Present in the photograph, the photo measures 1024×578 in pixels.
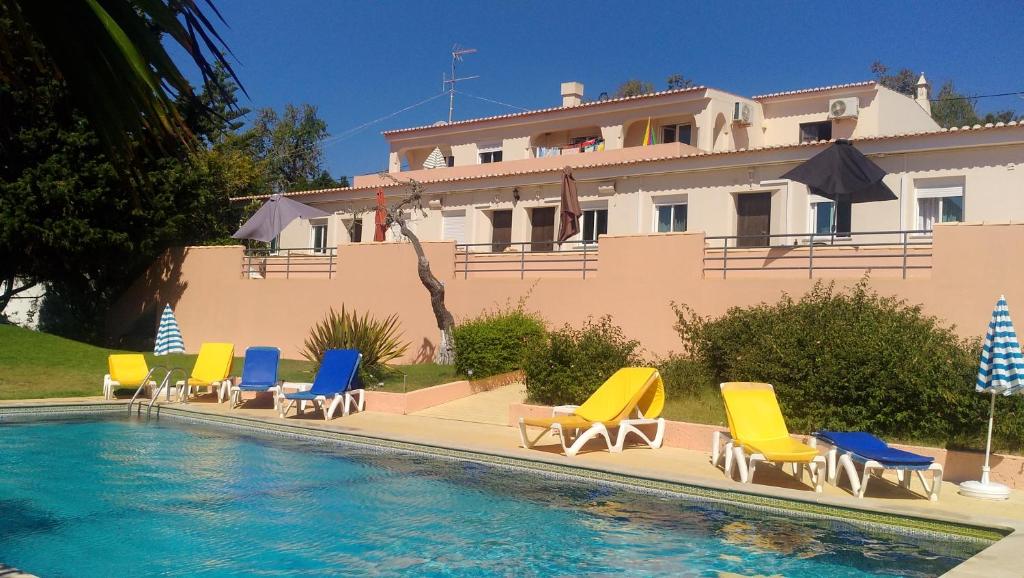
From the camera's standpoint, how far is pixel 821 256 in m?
17.2

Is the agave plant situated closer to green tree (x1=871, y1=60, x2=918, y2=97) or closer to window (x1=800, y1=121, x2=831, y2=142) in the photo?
window (x1=800, y1=121, x2=831, y2=142)

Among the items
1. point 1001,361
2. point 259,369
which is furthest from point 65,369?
point 1001,361

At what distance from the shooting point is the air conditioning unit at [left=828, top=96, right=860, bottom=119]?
91.9 feet

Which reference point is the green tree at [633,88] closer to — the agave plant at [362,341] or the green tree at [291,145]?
the green tree at [291,145]

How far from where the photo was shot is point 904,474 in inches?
399

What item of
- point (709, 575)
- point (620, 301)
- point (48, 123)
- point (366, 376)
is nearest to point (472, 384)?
point (366, 376)

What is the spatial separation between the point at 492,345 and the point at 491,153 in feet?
60.1

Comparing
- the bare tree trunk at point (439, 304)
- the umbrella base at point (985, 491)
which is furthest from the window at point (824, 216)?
the umbrella base at point (985, 491)

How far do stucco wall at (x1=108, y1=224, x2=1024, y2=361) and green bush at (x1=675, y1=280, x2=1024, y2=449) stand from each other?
973mm

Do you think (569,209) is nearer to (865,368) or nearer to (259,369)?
(259,369)

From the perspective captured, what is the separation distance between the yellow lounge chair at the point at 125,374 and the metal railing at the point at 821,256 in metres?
10.8

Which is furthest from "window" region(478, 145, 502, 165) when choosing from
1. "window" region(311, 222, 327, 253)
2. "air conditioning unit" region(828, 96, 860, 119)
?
"air conditioning unit" region(828, 96, 860, 119)

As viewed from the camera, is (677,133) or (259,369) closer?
(259,369)

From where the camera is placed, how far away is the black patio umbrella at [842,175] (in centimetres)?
1753
